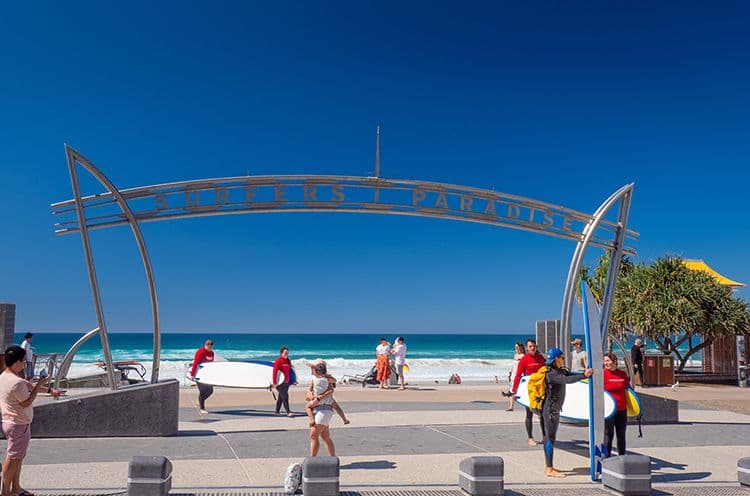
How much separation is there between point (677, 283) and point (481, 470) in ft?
66.7

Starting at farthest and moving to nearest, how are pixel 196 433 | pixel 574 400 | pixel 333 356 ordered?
pixel 333 356 < pixel 196 433 < pixel 574 400

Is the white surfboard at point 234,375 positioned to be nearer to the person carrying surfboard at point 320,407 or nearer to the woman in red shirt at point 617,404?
the person carrying surfboard at point 320,407

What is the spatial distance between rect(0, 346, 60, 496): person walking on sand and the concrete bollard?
160 inches

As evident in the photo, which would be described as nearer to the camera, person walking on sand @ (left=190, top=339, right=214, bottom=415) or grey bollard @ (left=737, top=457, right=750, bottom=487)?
grey bollard @ (left=737, top=457, right=750, bottom=487)

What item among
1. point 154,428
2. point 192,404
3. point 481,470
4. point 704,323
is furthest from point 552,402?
point 704,323

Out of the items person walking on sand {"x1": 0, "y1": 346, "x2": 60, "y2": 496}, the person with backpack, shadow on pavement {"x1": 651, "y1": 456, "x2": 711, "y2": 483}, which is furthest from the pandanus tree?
person walking on sand {"x1": 0, "y1": 346, "x2": 60, "y2": 496}

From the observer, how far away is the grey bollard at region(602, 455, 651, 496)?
21.8 feet

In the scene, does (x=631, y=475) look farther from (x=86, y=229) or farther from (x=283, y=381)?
(x=86, y=229)

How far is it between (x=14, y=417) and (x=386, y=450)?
15.4 ft

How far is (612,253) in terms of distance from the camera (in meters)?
12.4

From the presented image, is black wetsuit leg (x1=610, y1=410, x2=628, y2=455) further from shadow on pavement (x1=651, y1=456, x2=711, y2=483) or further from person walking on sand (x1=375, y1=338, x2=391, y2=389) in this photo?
person walking on sand (x1=375, y1=338, x2=391, y2=389)

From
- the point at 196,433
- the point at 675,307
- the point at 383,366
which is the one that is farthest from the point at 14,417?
the point at 675,307

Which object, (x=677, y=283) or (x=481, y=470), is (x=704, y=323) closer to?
(x=677, y=283)

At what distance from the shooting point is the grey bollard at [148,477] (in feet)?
19.7
